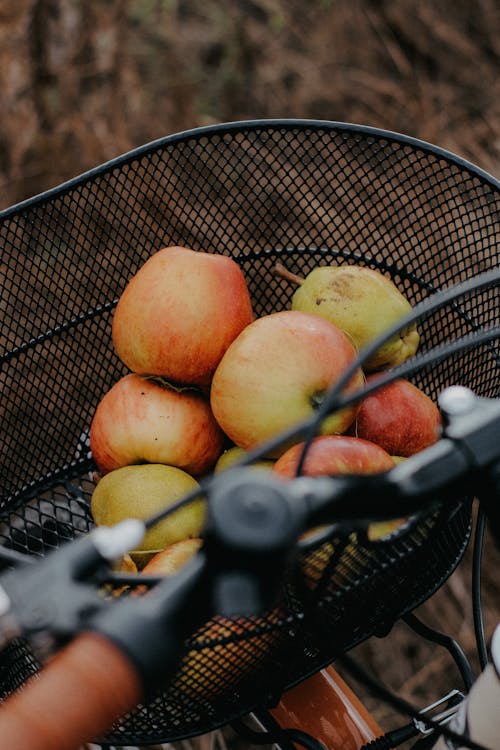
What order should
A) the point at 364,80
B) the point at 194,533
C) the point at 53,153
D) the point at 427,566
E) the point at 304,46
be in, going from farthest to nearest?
the point at 304,46, the point at 364,80, the point at 53,153, the point at 194,533, the point at 427,566

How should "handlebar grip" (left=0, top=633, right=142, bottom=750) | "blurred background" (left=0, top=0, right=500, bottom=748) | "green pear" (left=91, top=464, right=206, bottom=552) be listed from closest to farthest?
"handlebar grip" (left=0, top=633, right=142, bottom=750), "green pear" (left=91, top=464, right=206, bottom=552), "blurred background" (left=0, top=0, right=500, bottom=748)

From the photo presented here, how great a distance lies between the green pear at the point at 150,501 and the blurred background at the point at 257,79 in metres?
0.98

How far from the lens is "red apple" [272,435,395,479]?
0.64 metres

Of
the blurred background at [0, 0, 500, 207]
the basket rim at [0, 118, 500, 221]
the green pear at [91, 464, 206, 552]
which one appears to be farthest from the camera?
the blurred background at [0, 0, 500, 207]

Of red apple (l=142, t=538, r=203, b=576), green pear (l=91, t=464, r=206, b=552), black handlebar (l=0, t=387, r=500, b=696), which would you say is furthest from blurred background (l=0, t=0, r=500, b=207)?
Result: black handlebar (l=0, t=387, r=500, b=696)

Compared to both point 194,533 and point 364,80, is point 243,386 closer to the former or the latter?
point 194,533

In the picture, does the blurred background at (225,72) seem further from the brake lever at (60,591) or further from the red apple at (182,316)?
the brake lever at (60,591)

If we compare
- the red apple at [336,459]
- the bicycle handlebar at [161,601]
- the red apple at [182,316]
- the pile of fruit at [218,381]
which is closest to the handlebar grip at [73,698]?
the bicycle handlebar at [161,601]

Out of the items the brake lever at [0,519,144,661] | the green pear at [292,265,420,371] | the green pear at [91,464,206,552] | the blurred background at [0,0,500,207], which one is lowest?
the green pear at [91,464,206,552]

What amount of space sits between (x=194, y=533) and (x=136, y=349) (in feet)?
0.71

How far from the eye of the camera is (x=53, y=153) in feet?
6.62

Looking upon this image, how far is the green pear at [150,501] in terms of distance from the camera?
77 cm

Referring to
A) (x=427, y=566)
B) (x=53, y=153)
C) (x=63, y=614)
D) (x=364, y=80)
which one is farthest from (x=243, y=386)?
(x=364, y=80)

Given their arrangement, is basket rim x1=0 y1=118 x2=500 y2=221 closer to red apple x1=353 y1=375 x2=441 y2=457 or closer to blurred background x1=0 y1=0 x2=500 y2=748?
red apple x1=353 y1=375 x2=441 y2=457
